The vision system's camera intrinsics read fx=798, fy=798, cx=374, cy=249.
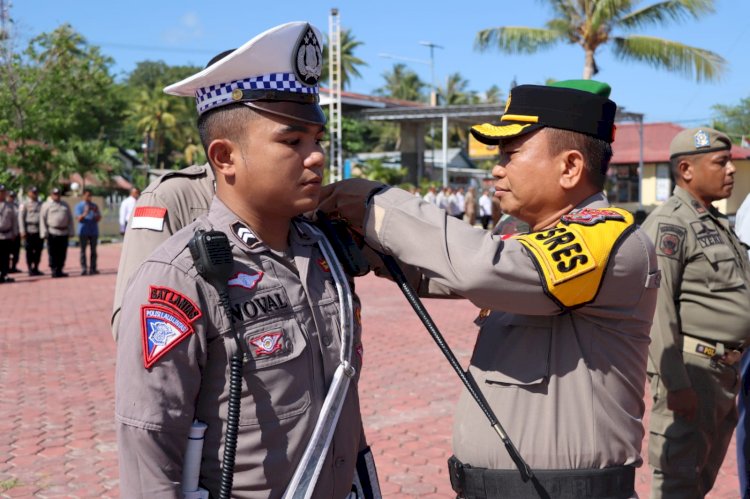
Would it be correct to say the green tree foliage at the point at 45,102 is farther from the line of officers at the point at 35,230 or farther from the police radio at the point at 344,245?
the police radio at the point at 344,245

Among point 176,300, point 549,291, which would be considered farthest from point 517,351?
point 176,300

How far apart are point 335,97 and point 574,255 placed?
30668 mm

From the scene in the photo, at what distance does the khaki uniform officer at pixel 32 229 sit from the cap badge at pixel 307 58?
633 inches

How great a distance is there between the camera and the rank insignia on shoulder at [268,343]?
6.16ft

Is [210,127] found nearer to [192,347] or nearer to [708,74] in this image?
[192,347]

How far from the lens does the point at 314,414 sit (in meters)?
1.95

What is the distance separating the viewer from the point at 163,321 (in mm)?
1748

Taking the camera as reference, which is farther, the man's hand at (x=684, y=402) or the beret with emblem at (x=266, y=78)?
the man's hand at (x=684, y=402)

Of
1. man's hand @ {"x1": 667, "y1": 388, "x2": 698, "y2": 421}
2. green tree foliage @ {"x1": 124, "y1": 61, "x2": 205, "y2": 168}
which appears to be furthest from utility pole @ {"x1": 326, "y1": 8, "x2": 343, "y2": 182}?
man's hand @ {"x1": 667, "y1": 388, "x2": 698, "y2": 421}

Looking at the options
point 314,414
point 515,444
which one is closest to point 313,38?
point 314,414

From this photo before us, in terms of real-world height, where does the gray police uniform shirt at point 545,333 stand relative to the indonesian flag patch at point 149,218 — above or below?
below

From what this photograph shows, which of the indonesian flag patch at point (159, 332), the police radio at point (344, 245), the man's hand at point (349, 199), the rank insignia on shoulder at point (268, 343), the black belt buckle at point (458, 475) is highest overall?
the man's hand at point (349, 199)

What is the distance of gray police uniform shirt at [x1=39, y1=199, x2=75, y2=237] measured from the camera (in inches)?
634

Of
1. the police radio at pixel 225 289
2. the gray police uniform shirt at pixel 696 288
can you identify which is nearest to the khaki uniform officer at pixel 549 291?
the police radio at pixel 225 289
